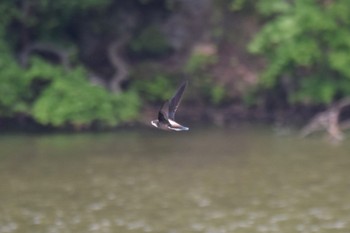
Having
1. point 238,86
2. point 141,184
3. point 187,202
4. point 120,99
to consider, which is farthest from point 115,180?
point 238,86

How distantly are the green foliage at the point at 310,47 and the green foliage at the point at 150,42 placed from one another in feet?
11.6

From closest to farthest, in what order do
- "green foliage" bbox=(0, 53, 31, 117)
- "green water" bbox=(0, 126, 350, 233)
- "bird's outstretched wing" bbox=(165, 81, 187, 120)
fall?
"bird's outstretched wing" bbox=(165, 81, 187, 120)
"green water" bbox=(0, 126, 350, 233)
"green foliage" bbox=(0, 53, 31, 117)

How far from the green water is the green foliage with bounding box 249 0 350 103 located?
213 centimetres

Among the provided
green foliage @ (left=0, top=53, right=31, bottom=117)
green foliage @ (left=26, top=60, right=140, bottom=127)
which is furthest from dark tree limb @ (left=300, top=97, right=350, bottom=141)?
green foliage @ (left=0, top=53, right=31, bottom=117)

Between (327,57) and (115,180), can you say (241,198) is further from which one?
(327,57)

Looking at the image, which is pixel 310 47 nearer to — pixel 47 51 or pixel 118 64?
pixel 118 64

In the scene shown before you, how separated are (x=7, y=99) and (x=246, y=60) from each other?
24.4 feet

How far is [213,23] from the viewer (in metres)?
38.0

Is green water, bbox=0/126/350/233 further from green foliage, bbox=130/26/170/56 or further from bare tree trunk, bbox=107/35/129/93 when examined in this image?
green foliage, bbox=130/26/170/56

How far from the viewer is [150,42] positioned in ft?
125

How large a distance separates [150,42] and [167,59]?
759 millimetres

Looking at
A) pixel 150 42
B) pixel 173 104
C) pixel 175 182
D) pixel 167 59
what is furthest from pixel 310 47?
pixel 173 104

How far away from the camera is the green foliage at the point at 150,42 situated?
37969mm

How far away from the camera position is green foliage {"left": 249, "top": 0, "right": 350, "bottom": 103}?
1329 inches
